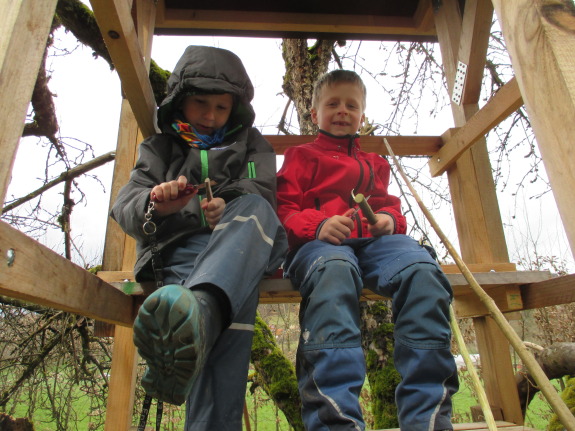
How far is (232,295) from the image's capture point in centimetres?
114

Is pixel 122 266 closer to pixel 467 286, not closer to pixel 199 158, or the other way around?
pixel 199 158

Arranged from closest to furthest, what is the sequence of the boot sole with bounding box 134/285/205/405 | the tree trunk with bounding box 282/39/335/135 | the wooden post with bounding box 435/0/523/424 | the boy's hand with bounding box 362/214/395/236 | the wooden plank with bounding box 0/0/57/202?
the wooden plank with bounding box 0/0/57/202 → the boot sole with bounding box 134/285/205/405 → the boy's hand with bounding box 362/214/395/236 → the wooden post with bounding box 435/0/523/424 → the tree trunk with bounding box 282/39/335/135

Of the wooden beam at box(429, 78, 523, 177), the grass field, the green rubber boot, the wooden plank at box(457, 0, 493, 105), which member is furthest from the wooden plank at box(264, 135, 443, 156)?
the grass field

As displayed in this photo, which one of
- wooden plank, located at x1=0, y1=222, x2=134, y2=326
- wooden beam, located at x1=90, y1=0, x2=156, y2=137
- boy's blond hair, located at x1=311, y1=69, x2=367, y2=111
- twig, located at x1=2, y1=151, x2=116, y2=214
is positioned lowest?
wooden plank, located at x1=0, y1=222, x2=134, y2=326

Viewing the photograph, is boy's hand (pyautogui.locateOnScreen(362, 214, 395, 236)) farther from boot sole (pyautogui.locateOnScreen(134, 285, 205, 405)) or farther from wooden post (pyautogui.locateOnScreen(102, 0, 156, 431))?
wooden post (pyautogui.locateOnScreen(102, 0, 156, 431))

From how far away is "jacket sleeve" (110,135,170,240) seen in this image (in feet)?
4.76

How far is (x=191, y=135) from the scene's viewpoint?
1.84 m

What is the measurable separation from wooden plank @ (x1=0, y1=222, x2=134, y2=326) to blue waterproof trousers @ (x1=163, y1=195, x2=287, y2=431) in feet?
0.87

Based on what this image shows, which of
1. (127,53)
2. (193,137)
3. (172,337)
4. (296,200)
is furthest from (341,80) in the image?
(172,337)

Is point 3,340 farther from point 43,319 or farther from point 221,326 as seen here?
point 221,326

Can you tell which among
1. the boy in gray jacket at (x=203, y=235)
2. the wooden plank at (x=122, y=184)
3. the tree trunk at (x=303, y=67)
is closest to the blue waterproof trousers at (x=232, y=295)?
the boy in gray jacket at (x=203, y=235)

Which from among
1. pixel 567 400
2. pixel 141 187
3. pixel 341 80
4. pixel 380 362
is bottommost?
pixel 567 400

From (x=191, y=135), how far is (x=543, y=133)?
4.34ft

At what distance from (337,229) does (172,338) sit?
30.6 inches
